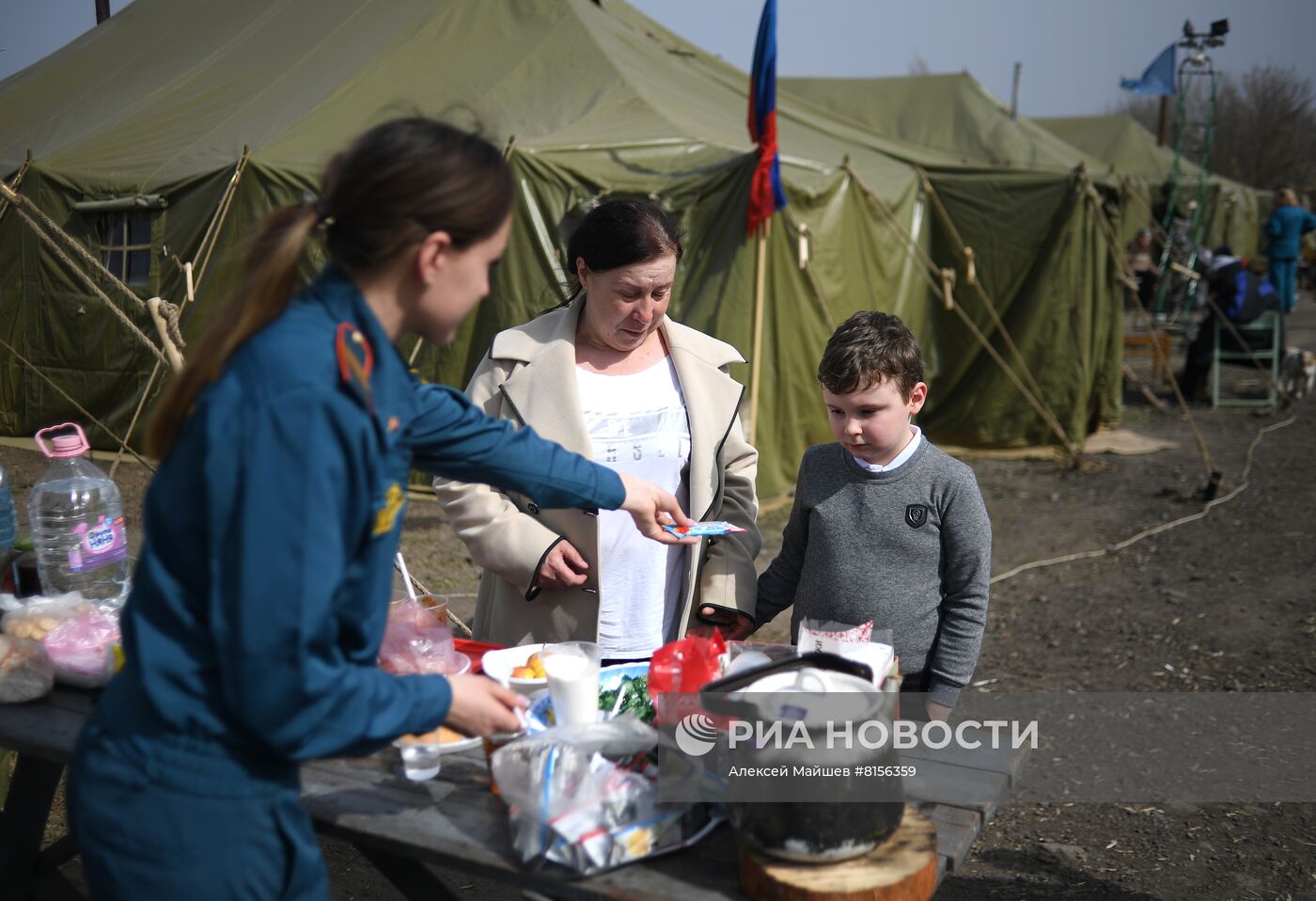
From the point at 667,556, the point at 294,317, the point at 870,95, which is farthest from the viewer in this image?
the point at 870,95

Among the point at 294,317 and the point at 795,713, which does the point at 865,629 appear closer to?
the point at 795,713

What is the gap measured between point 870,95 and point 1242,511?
14.3 m

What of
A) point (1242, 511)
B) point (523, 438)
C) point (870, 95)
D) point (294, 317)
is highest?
point (870, 95)

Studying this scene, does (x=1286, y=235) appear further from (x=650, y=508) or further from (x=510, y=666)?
(x=510, y=666)

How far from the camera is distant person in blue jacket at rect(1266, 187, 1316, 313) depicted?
14.8 meters

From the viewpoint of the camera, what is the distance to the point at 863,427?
252 cm

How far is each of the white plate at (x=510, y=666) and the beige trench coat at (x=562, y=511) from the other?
36cm

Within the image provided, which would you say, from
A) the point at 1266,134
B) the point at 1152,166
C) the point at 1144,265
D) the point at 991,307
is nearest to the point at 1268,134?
the point at 1266,134

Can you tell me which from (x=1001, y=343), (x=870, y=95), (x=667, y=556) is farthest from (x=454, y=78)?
(x=870, y=95)

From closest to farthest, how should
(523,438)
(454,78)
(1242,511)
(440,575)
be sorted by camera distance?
1. (523,438)
2. (440,575)
3. (1242,511)
4. (454,78)

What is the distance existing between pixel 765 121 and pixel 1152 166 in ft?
82.0

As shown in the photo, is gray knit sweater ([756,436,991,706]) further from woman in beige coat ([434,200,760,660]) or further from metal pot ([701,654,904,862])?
metal pot ([701,654,904,862])

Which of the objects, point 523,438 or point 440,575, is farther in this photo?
point 440,575

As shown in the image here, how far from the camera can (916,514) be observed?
2.54 metres
